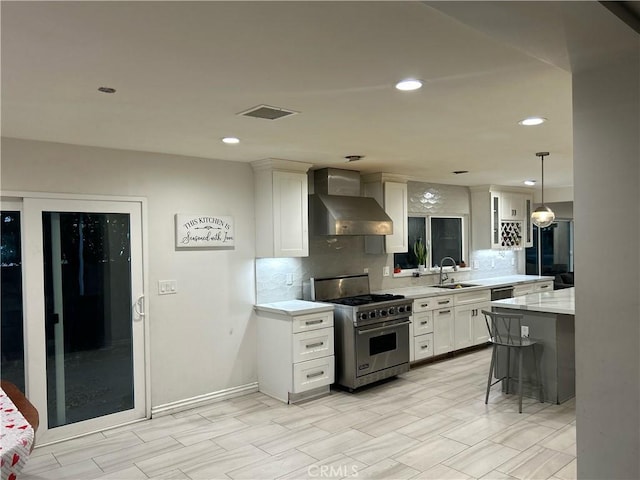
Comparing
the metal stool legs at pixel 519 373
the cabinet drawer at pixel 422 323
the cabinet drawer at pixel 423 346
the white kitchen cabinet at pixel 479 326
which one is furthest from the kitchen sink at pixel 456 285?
the metal stool legs at pixel 519 373

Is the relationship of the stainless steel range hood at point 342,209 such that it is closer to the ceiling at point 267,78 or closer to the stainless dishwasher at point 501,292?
the ceiling at point 267,78

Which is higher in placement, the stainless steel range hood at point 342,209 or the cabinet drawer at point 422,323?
the stainless steel range hood at point 342,209

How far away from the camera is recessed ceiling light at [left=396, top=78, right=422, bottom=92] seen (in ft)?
7.89

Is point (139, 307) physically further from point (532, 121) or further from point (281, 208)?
point (532, 121)

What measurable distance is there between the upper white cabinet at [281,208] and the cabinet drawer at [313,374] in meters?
1.08

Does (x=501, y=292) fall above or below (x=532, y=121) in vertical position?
below

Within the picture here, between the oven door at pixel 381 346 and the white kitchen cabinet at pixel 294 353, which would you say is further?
the oven door at pixel 381 346

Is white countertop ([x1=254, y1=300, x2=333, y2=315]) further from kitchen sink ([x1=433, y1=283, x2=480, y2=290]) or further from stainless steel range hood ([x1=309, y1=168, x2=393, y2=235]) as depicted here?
kitchen sink ([x1=433, y1=283, x2=480, y2=290])

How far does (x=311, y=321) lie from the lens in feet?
15.3

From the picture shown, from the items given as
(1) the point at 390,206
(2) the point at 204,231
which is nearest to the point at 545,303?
(1) the point at 390,206

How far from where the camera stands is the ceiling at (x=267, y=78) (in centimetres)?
170

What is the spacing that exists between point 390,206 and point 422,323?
1450mm

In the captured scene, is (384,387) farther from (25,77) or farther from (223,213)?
(25,77)

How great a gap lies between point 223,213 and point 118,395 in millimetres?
1870
